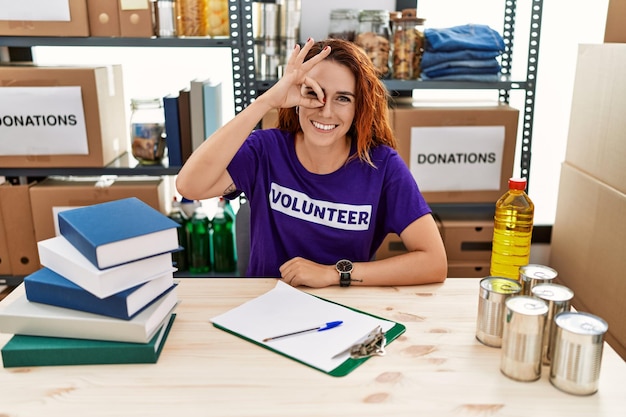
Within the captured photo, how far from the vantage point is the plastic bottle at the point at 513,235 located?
140 centimetres

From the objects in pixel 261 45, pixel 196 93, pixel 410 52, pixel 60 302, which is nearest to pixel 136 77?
pixel 196 93

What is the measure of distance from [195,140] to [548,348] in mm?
1548

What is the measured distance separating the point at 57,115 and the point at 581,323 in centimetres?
181

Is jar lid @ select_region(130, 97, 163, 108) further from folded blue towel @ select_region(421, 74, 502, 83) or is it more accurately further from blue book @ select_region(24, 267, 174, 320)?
blue book @ select_region(24, 267, 174, 320)

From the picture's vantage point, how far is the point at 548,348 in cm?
88

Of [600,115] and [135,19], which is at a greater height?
[135,19]

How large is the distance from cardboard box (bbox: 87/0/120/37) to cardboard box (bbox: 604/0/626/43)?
172 cm

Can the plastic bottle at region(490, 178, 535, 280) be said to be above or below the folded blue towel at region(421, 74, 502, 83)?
below

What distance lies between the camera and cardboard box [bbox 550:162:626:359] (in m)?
1.77

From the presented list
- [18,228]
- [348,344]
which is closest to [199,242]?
[18,228]

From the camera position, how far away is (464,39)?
2.05m

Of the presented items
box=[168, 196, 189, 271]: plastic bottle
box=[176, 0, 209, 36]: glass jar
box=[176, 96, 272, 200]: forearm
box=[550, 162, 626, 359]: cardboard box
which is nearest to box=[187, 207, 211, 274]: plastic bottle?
box=[168, 196, 189, 271]: plastic bottle

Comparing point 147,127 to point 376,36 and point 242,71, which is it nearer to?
point 242,71

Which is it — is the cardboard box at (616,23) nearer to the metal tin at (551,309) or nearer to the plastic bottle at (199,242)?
the metal tin at (551,309)
